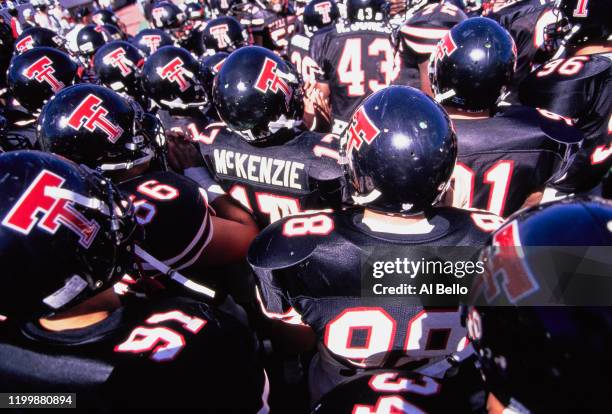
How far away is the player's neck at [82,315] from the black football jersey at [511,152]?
2180 mm

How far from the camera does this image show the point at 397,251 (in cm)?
165

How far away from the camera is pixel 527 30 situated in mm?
4797

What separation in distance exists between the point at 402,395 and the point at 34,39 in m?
7.21

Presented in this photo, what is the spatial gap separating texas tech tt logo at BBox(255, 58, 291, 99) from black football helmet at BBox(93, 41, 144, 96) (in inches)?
116

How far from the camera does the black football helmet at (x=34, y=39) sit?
590 centimetres

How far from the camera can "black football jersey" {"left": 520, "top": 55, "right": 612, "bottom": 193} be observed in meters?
3.07

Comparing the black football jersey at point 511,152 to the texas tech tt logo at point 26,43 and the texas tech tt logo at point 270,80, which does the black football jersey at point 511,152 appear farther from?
the texas tech tt logo at point 26,43

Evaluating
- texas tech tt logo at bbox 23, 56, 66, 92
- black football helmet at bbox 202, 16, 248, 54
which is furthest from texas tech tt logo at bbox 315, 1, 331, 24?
texas tech tt logo at bbox 23, 56, 66, 92

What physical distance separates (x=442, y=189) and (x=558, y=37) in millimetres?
3093

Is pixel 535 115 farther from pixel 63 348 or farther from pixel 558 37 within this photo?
pixel 63 348

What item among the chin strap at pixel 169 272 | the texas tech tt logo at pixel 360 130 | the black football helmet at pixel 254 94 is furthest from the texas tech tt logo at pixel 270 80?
the chin strap at pixel 169 272

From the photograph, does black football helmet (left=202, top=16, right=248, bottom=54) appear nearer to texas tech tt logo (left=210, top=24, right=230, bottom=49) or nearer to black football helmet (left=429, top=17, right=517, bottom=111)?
texas tech tt logo (left=210, top=24, right=230, bottom=49)

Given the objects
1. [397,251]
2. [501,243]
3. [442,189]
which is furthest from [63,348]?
[442,189]

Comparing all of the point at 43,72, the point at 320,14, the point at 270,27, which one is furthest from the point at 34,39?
the point at 270,27
